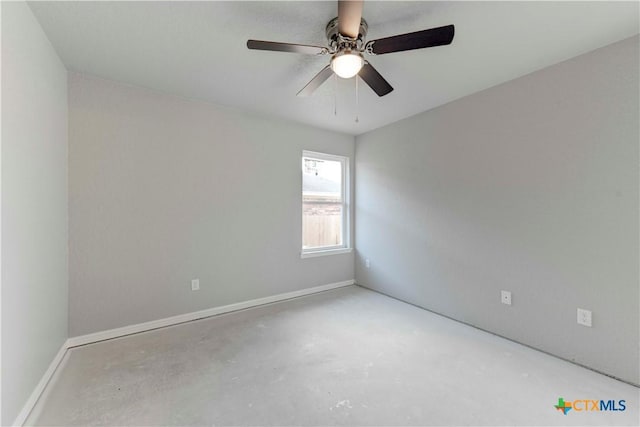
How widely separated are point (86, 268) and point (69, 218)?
466mm

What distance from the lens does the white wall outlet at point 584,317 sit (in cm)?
202

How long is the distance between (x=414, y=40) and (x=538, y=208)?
6.02ft

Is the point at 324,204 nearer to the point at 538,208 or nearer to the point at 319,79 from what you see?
the point at 319,79

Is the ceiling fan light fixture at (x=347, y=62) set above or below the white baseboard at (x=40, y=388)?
above

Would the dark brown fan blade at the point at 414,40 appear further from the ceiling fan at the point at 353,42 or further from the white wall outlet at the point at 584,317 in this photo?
the white wall outlet at the point at 584,317

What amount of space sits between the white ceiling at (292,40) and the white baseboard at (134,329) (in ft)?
7.70

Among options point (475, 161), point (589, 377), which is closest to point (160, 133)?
point (475, 161)

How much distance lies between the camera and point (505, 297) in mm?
2494

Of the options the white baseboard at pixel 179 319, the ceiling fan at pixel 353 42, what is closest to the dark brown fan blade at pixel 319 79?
the ceiling fan at pixel 353 42

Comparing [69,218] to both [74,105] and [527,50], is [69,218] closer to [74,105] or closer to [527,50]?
[74,105]

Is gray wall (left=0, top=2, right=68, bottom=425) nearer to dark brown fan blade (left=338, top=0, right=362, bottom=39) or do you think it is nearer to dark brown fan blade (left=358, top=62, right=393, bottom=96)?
dark brown fan blade (left=338, top=0, right=362, bottom=39)

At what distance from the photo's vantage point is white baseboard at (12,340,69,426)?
148cm

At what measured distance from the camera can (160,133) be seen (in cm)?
272

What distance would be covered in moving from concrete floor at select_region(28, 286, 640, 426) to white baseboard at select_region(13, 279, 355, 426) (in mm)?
63
